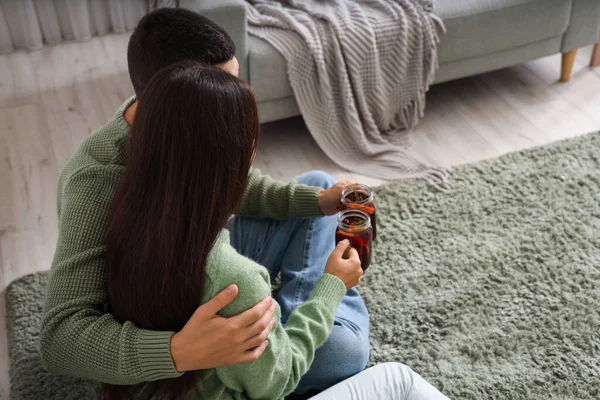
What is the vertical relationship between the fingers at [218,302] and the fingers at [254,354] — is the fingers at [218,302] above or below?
above

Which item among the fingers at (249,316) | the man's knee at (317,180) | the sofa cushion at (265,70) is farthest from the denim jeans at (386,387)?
the sofa cushion at (265,70)

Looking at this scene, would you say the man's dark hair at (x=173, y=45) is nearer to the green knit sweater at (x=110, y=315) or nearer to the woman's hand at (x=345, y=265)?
the green knit sweater at (x=110, y=315)

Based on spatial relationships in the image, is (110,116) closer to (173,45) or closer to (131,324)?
(173,45)

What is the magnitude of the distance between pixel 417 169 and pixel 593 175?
0.55 meters

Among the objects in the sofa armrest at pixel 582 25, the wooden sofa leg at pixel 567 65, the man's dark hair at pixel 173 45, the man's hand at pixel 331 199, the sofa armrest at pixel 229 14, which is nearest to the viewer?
the man's dark hair at pixel 173 45

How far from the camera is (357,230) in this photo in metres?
1.34

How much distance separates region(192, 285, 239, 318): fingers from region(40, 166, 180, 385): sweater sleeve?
0.27 ft

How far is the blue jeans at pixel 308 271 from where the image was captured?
1.47m

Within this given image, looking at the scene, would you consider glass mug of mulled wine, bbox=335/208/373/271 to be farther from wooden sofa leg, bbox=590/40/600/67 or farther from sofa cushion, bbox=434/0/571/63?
wooden sofa leg, bbox=590/40/600/67

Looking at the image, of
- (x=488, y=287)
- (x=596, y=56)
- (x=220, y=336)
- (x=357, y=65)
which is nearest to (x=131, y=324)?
(x=220, y=336)

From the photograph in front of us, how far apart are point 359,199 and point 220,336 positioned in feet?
1.82

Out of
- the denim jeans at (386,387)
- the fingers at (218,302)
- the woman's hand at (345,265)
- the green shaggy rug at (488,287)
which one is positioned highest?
the fingers at (218,302)

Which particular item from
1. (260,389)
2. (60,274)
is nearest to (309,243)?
(260,389)

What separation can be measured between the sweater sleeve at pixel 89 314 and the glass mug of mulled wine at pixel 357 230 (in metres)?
0.43
